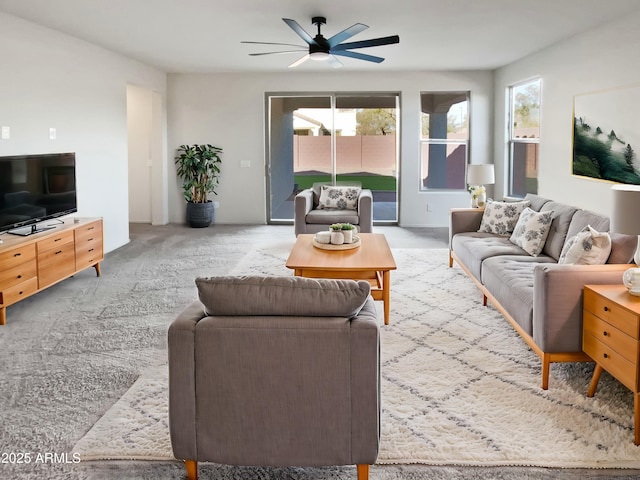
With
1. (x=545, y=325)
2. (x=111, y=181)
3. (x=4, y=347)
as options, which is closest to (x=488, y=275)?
(x=545, y=325)

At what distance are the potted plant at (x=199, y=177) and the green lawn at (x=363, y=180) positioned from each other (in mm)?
1336

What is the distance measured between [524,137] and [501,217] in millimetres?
2801

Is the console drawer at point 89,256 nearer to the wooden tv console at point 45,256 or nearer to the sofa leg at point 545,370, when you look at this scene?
the wooden tv console at point 45,256

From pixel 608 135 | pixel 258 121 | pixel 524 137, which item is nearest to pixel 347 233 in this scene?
pixel 608 135

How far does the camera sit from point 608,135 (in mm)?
5379

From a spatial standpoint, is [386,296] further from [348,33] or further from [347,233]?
[348,33]

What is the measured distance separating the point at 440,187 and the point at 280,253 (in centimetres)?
364

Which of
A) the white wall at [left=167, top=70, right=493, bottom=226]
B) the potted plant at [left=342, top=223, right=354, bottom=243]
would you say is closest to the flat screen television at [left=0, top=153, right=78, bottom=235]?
the potted plant at [left=342, top=223, right=354, bottom=243]

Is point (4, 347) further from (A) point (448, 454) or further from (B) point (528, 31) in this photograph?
(B) point (528, 31)

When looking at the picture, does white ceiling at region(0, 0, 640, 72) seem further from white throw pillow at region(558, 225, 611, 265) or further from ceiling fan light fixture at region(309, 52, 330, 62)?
white throw pillow at region(558, 225, 611, 265)

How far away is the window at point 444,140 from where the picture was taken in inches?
379

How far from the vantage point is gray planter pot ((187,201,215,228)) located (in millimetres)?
9438

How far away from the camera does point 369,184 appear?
393 inches

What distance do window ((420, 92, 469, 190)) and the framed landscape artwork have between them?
3540 mm
